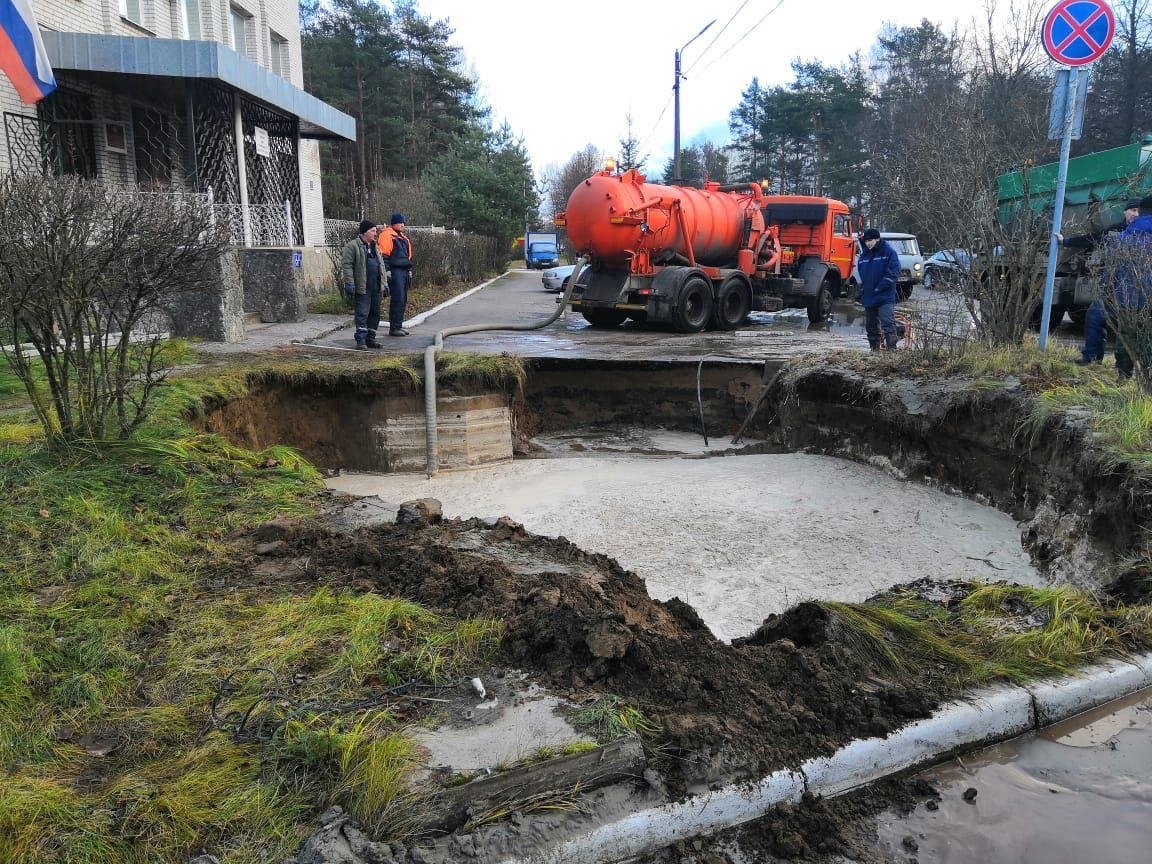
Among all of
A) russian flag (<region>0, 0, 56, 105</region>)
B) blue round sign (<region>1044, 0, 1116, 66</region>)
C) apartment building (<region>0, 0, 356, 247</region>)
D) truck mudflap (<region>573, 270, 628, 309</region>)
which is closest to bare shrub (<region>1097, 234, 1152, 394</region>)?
blue round sign (<region>1044, 0, 1116, 66</region>)

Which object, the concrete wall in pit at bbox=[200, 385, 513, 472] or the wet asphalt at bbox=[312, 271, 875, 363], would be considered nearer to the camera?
the concrete wall in pit at bbox=[200, 385, 513, 472]

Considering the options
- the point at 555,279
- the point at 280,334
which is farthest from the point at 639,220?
the point at 555,279

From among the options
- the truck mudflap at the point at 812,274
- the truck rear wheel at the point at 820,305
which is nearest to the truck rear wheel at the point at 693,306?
the truck mudflap at the point at 812,274

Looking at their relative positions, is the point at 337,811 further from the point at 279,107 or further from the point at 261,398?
the point at 279,107

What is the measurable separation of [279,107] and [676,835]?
56.5ft

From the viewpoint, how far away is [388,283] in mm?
11984

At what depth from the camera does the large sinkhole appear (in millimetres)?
5605

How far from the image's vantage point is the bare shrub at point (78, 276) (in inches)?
186

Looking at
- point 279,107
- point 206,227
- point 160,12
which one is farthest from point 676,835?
point 160,12

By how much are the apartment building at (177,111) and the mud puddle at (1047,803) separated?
955 centimetres

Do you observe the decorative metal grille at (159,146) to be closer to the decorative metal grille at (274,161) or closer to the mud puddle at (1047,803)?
the decorative metal grille at (274,161)

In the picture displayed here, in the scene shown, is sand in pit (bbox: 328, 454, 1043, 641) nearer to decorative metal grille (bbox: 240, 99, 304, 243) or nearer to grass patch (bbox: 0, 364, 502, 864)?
grass patch (bbox: 0, 364, 502, 864)

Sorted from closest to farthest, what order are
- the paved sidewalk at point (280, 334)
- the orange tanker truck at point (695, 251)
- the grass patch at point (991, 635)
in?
the grass patch at point (991, 635) → the paved sidewalk at point (280, 334) → the orange tanker truck at point (695, 251)

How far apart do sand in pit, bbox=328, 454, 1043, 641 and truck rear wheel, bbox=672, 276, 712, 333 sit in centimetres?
472
